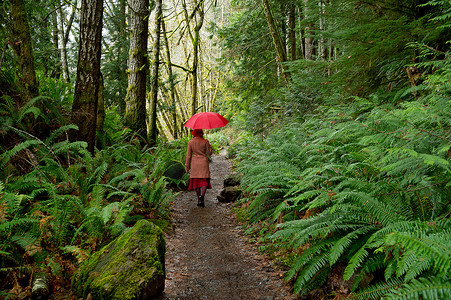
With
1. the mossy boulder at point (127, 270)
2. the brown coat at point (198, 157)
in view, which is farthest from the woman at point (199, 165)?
the mossy boulder at point (127, 270)

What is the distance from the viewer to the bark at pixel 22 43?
17.7 feet

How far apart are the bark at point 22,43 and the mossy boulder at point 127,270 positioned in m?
4.44

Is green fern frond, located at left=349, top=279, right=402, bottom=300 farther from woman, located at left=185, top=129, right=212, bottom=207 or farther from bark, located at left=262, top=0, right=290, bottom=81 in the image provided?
bark, located at left=262, top=0, right=290, bottom=81

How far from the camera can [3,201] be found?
10.0ft

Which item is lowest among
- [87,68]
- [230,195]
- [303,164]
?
[230,195]

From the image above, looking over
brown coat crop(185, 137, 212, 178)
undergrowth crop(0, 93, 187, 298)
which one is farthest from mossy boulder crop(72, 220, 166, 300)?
brown coat crop(185, 137, 212, 178)

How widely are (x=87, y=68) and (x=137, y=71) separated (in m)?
3.27

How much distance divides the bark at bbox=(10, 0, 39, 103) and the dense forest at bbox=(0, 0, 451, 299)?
0.07 ft

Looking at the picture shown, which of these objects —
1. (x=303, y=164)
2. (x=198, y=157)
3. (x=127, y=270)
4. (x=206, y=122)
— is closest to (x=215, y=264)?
(x=127, y=270)

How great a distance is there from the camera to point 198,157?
7344 mm

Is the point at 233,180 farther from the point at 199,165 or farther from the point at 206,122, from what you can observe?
the point at 206,122

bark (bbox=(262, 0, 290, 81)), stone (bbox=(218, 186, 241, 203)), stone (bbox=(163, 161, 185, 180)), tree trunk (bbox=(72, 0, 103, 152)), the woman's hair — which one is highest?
bark (bbox=(262, 0, 290, 81))

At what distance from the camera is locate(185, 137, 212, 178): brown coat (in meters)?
7.25

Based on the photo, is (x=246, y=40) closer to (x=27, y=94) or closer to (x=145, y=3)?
(x=145, y=3)
